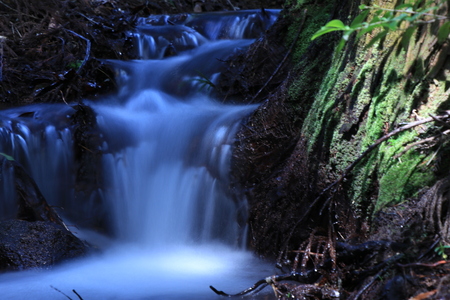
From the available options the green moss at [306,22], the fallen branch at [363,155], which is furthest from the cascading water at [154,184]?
the green moss at [306,22]

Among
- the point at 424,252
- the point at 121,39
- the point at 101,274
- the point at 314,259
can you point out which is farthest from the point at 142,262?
Result: the point at 121,39

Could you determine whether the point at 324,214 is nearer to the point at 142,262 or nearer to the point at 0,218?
the point at 142,262

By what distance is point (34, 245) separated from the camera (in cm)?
339

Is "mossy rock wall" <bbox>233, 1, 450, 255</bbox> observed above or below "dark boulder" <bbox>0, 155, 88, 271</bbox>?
above

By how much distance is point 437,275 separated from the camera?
184 centimetres

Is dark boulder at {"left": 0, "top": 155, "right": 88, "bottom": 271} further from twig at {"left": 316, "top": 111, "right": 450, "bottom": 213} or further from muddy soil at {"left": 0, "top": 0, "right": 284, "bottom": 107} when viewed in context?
twig at {"left": 316, "top": 111, "right": 450, "bottom": 213}

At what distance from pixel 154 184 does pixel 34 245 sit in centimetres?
121

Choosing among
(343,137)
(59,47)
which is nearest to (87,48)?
(59,47)

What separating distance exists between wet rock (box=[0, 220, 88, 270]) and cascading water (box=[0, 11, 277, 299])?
0.10 metres

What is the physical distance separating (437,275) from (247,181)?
2.00 metres

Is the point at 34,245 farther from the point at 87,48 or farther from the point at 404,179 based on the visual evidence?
the point at 87,48

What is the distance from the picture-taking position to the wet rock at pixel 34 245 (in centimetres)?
329

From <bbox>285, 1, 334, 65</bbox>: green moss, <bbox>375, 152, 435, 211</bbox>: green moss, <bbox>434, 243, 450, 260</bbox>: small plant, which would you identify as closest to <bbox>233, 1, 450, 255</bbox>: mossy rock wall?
<bbox>375, 152, 435, 211</bbox>: green moss

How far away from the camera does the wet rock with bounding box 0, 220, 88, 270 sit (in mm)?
3287
